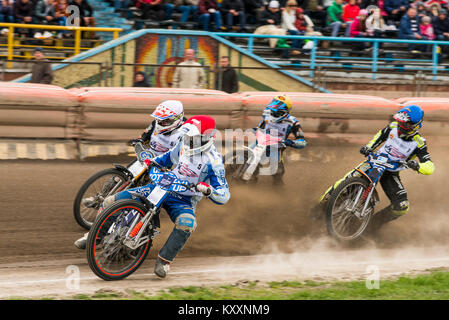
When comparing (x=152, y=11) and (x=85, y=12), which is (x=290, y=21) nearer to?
(x=152, y=11)

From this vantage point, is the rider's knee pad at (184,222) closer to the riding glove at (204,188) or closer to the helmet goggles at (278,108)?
the riding glove at (204,188)

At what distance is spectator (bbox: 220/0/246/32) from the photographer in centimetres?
1698

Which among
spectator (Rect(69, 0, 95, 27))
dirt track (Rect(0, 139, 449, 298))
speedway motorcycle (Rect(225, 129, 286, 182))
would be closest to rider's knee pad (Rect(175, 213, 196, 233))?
dirt track (Rect(0, 139, 449, 298))

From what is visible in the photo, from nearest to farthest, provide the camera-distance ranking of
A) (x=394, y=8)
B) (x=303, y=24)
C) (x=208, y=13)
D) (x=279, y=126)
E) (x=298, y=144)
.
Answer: (x=298, y=144) → (x=279, y=126) → (x=208, y=13) → (x=303, y=24) → (x=394, y=8)

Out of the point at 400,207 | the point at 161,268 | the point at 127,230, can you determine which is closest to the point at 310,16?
the point at 400,207

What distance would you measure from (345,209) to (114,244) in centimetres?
343

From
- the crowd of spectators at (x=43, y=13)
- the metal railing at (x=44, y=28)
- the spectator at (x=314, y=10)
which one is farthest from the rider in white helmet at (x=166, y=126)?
the spectator at (x=314, y=10)

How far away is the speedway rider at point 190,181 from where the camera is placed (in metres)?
6.70

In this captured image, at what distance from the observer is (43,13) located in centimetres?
1572

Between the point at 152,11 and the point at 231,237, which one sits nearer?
the point at 231,237

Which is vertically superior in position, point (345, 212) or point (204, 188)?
point (204, 188)

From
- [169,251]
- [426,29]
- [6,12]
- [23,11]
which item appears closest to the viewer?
[169,251]

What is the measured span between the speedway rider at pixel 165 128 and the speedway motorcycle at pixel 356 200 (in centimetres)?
218
